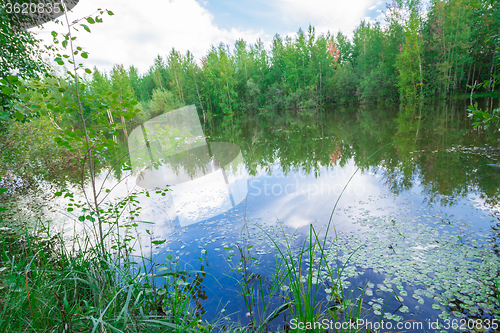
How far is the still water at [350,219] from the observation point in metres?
2.20

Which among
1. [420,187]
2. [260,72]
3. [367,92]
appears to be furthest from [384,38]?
[420,187]

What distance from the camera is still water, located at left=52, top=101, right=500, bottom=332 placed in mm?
2197

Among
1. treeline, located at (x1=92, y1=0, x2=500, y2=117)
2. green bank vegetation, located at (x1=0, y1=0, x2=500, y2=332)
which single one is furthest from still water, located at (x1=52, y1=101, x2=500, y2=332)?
treeline, located at (x1=92, y1=0, x2=500, y2=117)

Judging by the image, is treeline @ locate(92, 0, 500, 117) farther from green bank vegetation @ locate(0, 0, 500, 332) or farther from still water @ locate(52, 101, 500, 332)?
still water @ locate(52, 101, 500, 332)

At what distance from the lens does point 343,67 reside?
2927 centimetres

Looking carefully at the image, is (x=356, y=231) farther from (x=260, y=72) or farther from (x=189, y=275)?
(x=260, y=72)

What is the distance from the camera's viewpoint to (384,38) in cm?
2605

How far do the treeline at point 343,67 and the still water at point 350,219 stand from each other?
336 inches

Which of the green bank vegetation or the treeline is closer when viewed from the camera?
the green bank vegetation

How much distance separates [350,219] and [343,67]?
30.5 metres

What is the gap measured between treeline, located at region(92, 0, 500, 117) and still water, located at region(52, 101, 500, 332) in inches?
336

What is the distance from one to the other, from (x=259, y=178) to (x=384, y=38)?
2877 cm

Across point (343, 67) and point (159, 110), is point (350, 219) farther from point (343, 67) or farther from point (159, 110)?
point (343, 67)

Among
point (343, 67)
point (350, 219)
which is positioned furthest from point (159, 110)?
point (350, 219)
